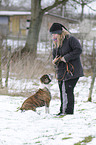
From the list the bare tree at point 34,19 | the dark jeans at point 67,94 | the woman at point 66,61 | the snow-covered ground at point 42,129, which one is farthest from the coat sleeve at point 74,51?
the bare tree at point 34,19

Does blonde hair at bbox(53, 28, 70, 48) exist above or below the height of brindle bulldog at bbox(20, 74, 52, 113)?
above

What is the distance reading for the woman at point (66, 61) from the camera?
149 inches

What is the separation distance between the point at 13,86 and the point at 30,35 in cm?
771

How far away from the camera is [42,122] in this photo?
3672 millimetres

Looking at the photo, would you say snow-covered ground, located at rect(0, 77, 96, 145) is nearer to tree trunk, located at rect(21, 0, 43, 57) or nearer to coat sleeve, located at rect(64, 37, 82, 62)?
coat sleeve, located at rect(64, 37, 82, 62)

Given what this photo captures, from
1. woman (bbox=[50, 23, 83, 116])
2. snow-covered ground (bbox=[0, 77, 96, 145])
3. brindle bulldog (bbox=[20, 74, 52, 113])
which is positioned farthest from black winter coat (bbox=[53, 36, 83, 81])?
snow-covered ground (bbox=[0, 77, 96, 145])

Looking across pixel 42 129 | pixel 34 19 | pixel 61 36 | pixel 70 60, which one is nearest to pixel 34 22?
pixel 34 19

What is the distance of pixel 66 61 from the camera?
3789 mm

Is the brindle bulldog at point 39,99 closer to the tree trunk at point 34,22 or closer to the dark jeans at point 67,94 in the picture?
the dark jeans at point 67,94

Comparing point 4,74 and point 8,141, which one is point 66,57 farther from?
point 4,74

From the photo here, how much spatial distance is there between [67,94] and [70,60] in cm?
66

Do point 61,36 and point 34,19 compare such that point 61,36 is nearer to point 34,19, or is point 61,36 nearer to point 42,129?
point 42,129

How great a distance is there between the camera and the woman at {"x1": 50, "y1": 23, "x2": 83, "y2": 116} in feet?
12.4

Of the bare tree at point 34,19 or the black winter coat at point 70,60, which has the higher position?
the bare tree at point 34,19
